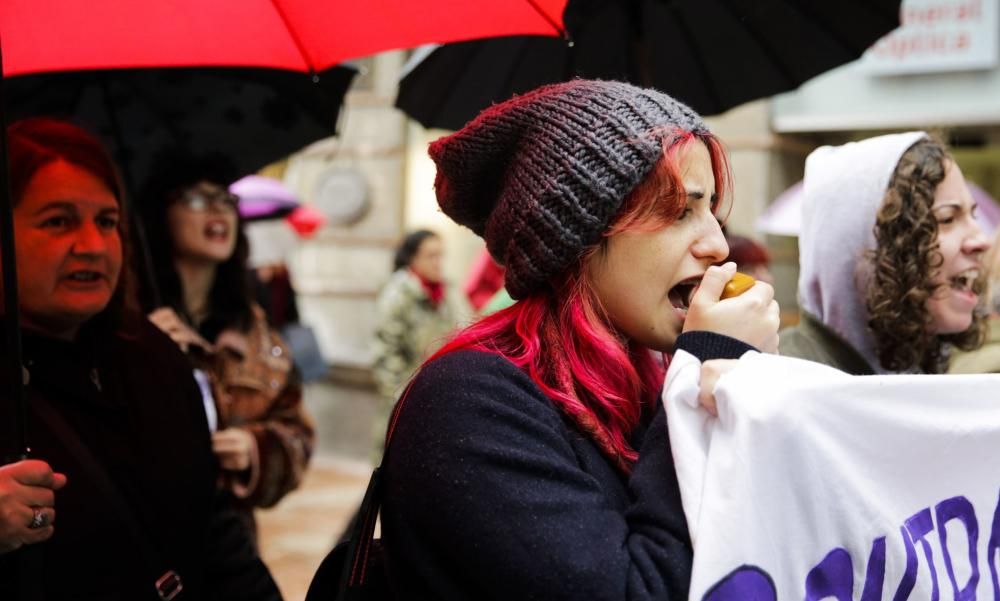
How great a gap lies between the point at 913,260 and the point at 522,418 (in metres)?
1.42

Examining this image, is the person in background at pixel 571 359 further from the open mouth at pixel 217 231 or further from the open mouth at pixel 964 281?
the open mouth at pixel 217 231

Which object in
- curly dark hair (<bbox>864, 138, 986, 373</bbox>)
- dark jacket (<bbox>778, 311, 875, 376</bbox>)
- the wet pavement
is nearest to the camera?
curly dark hair (<bbox>864, 138, 986, 373</bbox>)

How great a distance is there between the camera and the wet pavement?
6.73m

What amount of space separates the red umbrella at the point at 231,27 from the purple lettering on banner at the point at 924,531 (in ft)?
4.23

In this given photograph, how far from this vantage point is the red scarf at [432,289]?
24.0 ft

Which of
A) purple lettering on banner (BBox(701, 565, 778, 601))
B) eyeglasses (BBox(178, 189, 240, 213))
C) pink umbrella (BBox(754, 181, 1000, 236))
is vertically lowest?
pink umbrella (BBox(754, 181, 1000, 236))

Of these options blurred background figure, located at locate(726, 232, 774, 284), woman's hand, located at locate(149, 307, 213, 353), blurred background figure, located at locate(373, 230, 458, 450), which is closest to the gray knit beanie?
woman's hand, located at locate(149, 307, 213, 353)

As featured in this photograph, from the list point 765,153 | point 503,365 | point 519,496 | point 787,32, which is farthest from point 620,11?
point 765,153

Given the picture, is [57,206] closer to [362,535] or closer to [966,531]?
[362,535]

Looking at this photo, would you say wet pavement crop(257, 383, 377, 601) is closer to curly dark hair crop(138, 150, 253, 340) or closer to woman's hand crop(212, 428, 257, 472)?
curly dark hair crop(138, 150, 253, 340)

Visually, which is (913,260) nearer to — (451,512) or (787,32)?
(787,32)

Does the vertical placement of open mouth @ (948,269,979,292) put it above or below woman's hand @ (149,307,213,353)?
above

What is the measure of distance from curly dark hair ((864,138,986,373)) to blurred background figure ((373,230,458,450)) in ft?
15.2

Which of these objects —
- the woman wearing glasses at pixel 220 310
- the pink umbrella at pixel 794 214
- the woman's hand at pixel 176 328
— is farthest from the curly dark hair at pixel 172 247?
the pink umbrella at pixel 794 214
